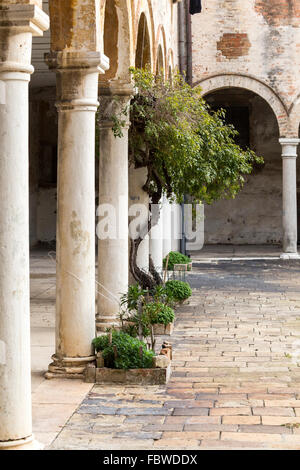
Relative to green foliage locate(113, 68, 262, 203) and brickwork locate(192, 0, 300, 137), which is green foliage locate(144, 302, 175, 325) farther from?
brickwork locate(192, 0, 300, 137)

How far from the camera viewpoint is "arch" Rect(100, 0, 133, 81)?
8375 millimetres

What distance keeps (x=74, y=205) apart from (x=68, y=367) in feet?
4.31

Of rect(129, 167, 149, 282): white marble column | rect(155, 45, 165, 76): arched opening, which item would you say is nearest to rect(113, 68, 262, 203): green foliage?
rect(129, 167, 149, 282): white marble column

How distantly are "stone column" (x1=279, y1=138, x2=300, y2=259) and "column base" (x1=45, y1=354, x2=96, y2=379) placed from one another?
1263cm

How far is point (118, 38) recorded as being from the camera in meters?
8.45

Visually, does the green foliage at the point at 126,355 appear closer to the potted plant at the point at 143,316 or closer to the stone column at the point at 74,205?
the stone column at the point at 74,205

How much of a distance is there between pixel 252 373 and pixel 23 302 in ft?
9.39

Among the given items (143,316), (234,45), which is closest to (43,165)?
(234,45)

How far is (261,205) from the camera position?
24156mm

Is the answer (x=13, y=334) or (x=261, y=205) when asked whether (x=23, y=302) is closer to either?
(x=13, y=334)

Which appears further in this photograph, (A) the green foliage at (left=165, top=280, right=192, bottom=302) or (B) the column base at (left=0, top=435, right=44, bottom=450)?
(A) the green foliage at (left=165, top=280, right=192, bottom=302)

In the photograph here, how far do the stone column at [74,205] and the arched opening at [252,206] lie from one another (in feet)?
57.3

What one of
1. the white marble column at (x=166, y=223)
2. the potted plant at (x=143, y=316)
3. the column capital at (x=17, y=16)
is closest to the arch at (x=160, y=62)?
the white marble column at (x=166, y=223)

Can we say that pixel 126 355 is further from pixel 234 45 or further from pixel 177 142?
pixel 234 45
